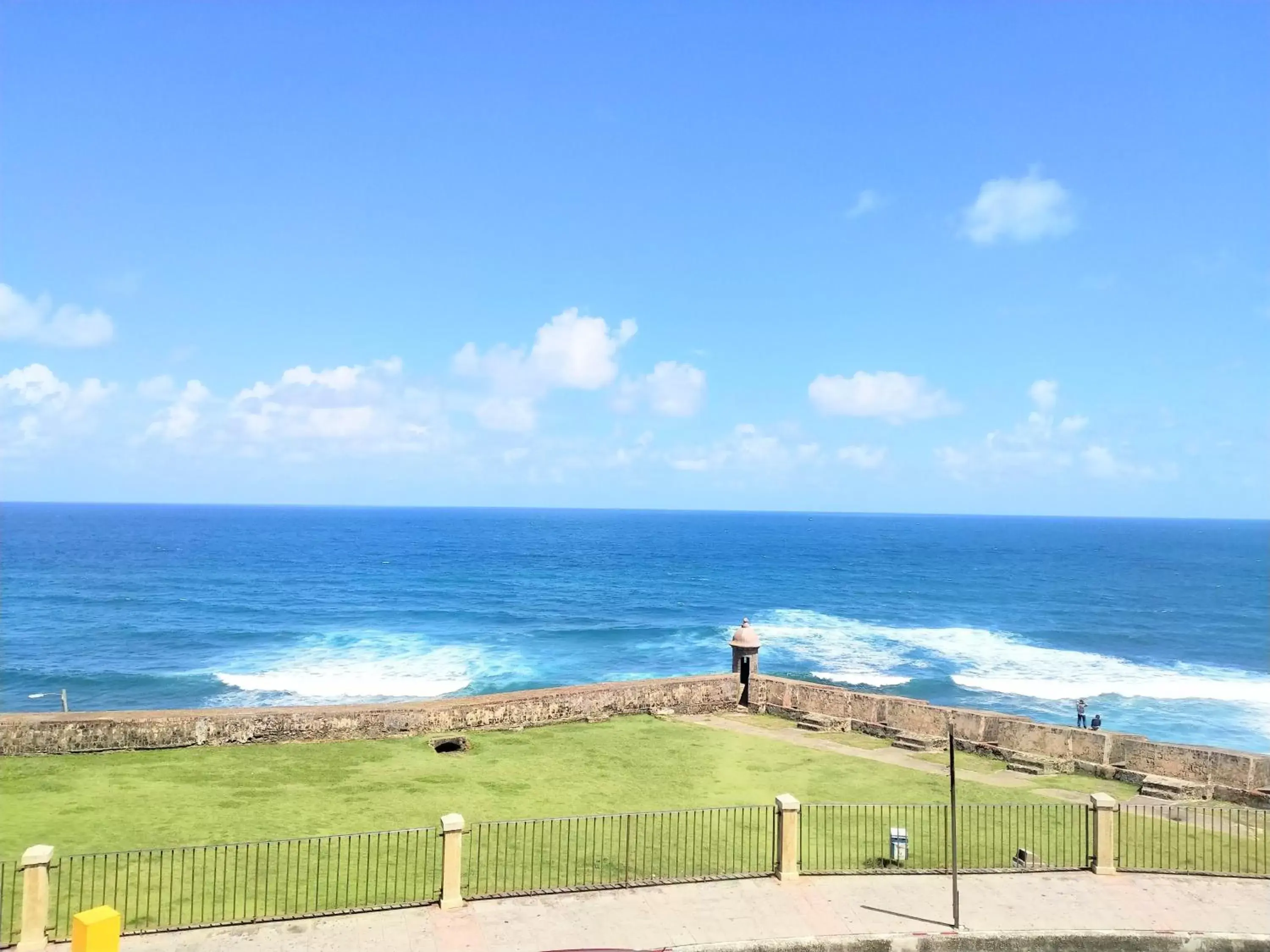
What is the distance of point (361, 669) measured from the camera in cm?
4469

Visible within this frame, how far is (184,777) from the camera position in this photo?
15234mm

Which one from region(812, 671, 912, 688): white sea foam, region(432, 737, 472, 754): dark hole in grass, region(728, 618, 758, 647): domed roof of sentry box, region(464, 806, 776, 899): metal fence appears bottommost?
region(812, 671, 912, 688): white sea foam

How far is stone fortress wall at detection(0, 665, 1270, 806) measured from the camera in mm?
16188

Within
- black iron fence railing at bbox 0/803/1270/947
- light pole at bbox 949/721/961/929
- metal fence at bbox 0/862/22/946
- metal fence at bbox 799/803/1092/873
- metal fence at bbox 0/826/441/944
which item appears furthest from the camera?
metal fence at bbox 799/803/1092/873

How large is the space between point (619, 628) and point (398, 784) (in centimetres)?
4572

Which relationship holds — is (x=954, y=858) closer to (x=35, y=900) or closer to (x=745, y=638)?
(x=35, y=900)

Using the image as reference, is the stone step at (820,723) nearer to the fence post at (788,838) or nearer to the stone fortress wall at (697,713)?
the stone fortress wall at (697,713)

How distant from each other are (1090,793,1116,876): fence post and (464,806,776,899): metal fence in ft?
14.5

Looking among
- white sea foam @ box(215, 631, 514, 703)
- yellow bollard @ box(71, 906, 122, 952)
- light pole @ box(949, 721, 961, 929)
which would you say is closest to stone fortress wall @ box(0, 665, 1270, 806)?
light pole @ box(949, 721, 961, 929)

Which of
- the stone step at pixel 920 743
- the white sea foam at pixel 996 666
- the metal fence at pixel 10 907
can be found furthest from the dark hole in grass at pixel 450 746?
the white sea foam at pixel 996 666

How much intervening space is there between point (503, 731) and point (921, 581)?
79807mm

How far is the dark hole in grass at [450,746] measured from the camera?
57.5 feet

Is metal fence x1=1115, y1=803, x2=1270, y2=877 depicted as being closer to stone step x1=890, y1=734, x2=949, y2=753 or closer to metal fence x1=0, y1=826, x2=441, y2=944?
stone step x1=890, y1=734, x2=949, y2=753

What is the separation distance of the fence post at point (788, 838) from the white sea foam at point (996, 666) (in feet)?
108
